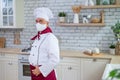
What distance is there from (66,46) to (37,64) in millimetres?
1908

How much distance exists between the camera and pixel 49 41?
2.27 meters

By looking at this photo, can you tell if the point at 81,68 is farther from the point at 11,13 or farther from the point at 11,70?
the point at 11,13

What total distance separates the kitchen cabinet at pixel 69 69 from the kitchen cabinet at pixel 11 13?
1302mm

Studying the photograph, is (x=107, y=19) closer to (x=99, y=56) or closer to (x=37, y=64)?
(x=99, y=56)

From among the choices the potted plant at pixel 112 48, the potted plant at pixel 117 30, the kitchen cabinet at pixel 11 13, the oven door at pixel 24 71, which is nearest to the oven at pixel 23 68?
the oven door at pixel 24 71

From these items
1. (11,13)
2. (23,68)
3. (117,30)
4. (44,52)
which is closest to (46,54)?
(44,52)

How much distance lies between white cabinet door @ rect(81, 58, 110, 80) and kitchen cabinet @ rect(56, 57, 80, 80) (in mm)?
98

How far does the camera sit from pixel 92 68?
11.4 ft

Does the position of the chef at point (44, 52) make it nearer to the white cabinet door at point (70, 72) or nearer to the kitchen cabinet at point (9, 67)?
the white cabinet door at point (70, 72)

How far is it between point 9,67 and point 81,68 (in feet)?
4.87

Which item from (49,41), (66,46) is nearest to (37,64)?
(49,41)

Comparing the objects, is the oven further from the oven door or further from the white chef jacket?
the white chef jacket

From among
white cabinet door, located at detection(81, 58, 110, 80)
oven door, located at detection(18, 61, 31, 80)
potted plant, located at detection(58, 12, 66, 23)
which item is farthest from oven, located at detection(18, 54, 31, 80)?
white cabinet door, located at detection(81, 58, 110, 80)

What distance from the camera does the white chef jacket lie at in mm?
2215
